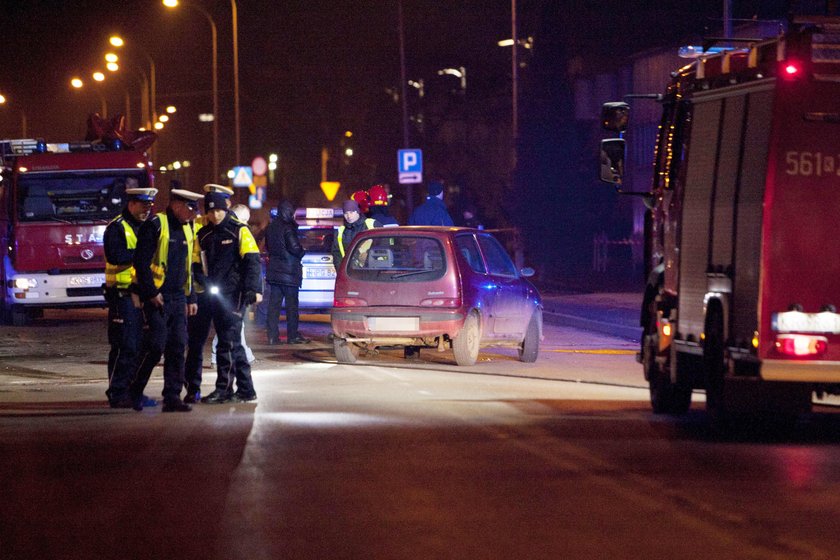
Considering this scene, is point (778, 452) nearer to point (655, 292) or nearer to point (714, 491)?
point (714, 491)

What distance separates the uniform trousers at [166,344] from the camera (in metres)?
12.0

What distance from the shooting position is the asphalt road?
269 inches

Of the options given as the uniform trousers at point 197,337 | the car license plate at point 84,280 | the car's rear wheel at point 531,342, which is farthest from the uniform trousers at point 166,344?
the car license plate at point 84,280

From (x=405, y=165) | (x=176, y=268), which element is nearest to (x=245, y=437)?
(x=176, y=268)

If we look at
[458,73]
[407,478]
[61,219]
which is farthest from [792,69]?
[458,73]

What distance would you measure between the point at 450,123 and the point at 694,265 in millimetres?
56573

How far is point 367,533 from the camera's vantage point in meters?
7.00

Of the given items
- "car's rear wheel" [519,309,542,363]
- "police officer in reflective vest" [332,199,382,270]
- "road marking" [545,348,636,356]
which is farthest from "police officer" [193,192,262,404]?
"road marking" [545,348,636,356]

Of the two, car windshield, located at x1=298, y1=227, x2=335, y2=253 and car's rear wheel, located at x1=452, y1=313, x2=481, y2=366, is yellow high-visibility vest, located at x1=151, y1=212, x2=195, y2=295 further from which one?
car windshield, located at x1=298, y1=227, x2=335, y2=253

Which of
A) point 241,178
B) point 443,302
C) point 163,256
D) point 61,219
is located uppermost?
point 241,178

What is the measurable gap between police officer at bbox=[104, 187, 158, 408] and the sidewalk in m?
10.1

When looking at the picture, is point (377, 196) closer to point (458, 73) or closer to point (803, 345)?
point (803, 345)

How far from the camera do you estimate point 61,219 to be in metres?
23.7

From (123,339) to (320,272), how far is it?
9323 millimetres
